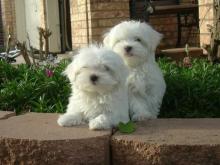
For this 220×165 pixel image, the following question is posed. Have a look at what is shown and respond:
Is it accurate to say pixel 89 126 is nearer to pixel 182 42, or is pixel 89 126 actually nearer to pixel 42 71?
pixel 42 71

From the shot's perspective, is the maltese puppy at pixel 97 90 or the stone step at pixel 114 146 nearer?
the stone step at pixel 114 146

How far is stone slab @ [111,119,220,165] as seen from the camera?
4449 millimetres

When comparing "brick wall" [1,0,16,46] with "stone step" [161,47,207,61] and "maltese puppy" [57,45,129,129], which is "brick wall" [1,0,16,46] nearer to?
"stone step" [161,47,207,61]

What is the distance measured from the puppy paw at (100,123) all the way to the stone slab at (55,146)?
59 mm

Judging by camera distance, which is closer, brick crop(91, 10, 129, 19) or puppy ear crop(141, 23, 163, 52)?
puppy ear crop(141, 23, 163, 52)

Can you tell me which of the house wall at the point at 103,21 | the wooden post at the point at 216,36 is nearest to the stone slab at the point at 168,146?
the wooden post at the point at 216,36

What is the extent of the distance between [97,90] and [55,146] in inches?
24.4

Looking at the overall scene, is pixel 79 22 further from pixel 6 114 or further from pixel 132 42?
pixel 132 42

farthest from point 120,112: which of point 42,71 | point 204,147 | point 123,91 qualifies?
point 42,71

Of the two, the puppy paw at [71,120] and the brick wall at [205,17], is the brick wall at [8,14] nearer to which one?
the brick wall at [205,17]

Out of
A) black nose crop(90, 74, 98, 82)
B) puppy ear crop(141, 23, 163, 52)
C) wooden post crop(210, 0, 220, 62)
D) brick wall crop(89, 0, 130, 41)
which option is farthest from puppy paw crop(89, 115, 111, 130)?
brick wall crop(89, 0, 130, 41)

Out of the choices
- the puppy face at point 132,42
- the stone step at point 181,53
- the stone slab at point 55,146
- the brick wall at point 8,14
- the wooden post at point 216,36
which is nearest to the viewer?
the stone slab at point 55,146

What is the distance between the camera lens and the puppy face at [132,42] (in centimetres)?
→ 522

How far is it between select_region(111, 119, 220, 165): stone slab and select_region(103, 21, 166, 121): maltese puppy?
482 mm
